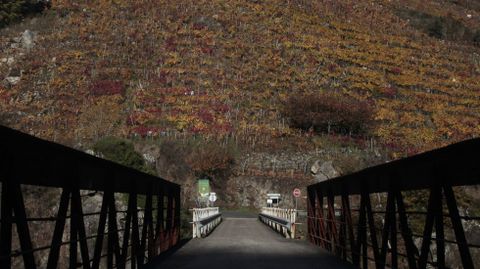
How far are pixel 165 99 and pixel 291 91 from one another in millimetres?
13507

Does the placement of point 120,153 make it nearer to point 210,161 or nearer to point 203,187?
point 203,187

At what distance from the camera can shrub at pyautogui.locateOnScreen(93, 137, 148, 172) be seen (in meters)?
35.6

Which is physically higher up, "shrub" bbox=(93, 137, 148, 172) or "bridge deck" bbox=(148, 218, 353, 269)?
"shrub" bbox=(93, 137, 148, 172)

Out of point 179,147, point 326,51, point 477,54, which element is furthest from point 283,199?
point 477,54

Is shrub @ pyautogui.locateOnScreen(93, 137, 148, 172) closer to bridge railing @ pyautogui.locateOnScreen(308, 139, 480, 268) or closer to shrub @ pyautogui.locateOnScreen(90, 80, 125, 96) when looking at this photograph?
bridge railing @ pyautogui.locateOnScreen(308, 139, 480, 268)

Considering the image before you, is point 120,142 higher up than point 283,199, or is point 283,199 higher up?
point 120,142

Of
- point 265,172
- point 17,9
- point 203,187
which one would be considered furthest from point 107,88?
point 17,9

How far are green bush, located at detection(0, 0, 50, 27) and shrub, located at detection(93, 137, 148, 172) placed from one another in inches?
2020

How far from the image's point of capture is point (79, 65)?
225 feet

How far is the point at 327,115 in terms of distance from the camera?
5978 centimetres

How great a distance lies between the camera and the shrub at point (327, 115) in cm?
5950

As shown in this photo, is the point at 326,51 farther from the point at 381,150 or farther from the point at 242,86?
the point at 381,150

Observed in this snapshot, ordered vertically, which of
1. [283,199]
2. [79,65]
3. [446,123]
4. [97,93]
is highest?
[79,65]

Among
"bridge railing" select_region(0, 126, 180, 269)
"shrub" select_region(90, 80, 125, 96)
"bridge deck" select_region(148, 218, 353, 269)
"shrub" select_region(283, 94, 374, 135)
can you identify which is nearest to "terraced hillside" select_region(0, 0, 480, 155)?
"shrub" select_region(90, 80, 125, 96)
